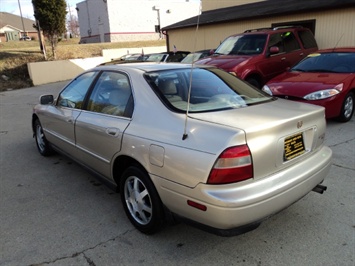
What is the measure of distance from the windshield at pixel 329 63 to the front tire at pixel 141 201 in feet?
18.6

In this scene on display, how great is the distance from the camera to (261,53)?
859 cm

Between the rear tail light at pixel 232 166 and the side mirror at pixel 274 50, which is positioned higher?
the side mirror at pixel 274 50

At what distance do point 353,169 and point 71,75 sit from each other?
755 inches

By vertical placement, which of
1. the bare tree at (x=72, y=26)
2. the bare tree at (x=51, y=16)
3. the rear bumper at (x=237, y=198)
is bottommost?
the rear bumper at (x=237, y=198)

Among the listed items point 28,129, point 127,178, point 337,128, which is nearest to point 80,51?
point 28,129

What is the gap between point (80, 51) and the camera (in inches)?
978

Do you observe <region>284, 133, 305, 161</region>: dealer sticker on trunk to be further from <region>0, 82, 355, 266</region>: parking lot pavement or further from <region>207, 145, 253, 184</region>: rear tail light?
<region>0, 82, 355, 266</region>: parking lot pavement

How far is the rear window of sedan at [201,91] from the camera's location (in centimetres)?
295

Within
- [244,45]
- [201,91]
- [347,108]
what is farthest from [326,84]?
[201,91]

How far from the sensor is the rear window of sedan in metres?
2.95

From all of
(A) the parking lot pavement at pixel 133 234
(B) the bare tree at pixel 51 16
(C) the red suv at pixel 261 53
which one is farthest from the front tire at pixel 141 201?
(B) the bare tree at pixel 51 16

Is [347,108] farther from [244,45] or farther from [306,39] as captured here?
[306,39]

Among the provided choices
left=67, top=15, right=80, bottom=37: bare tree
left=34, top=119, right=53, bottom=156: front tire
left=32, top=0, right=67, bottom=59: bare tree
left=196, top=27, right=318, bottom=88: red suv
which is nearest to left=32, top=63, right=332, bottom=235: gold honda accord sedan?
left=34, top=119, right=53, bottom=156: front tire

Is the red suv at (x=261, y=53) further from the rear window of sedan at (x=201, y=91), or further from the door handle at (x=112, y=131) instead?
the door handle at (x=112, y=131)
